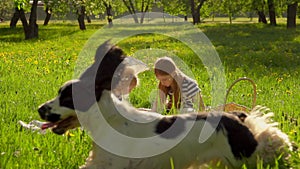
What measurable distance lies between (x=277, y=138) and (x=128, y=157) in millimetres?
1310

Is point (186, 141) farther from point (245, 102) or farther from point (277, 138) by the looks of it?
point (245, 102)

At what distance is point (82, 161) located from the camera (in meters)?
4.23

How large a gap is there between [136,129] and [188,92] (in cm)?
325

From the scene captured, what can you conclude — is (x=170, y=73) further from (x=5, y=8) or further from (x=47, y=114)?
(x=5, y=8)

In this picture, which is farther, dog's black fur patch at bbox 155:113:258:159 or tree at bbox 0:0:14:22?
tree at bbox 0:0:14:22

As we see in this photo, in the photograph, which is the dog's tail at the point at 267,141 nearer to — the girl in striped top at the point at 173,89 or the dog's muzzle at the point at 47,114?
the dog's muzzle at the point at 47,114

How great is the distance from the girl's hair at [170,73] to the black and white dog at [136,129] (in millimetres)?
2655

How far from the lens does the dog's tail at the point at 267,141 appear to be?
3.97 m

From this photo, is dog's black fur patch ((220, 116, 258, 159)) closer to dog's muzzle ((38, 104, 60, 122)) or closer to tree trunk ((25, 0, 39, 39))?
dog's muzzle ((38, 104, 60, 122))

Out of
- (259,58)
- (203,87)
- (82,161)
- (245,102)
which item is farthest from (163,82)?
(259,58)

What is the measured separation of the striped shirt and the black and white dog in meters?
2.73

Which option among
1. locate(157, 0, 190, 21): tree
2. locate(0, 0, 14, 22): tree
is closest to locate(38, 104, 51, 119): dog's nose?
locate(157, 0, 190, 21): tree

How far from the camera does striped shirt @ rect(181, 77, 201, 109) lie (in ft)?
21.9

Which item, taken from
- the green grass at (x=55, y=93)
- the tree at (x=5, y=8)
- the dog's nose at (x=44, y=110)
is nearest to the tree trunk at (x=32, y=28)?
the green grass at (x=55, y=93)
